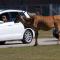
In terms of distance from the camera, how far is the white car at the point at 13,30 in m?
22.1

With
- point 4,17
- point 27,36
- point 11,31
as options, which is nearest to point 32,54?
point 4,17

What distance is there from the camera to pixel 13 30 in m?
22.4

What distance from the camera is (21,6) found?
179 feet

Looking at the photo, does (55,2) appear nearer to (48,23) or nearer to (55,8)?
(55,8)

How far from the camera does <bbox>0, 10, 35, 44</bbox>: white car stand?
72.4 feet

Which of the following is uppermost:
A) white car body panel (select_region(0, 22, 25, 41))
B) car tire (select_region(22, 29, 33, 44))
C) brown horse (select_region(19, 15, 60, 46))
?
brown horse (select_region(19, 15, 60, 46))

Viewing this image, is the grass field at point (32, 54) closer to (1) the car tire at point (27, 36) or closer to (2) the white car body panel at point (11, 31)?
(2) the white car body panel at point (11, 31)

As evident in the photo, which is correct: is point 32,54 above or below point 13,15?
below

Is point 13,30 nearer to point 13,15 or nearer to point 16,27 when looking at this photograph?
point 16,27

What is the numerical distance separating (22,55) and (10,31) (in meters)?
6.18

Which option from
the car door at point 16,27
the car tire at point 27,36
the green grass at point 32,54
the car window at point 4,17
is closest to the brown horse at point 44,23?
the car door at point 16,27

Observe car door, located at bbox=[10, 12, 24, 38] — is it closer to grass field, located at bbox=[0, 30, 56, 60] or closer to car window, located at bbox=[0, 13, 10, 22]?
car window, located at bbox=[0, 13, 10, 22]

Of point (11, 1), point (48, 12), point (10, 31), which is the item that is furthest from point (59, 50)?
point (11, 1)

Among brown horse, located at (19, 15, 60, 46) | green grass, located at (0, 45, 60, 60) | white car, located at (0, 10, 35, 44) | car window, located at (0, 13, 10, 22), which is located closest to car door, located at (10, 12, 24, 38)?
white car, located at (0, 10, 35, 44)
